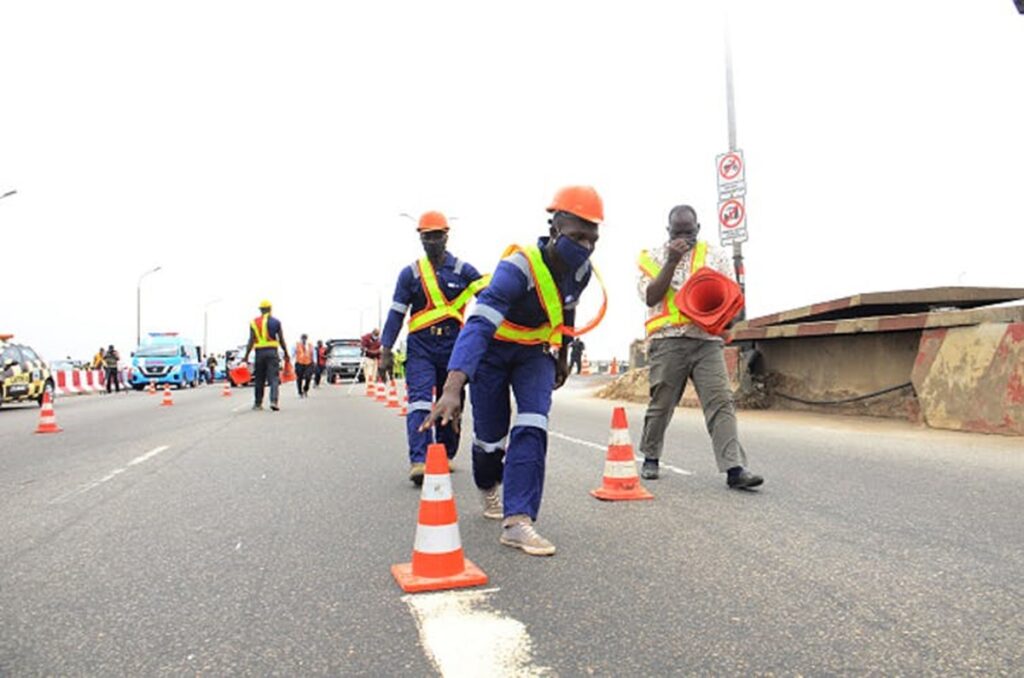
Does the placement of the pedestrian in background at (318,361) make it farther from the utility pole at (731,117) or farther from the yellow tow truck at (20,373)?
the utility pole at (731,117)

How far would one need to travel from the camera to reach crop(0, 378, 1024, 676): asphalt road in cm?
288

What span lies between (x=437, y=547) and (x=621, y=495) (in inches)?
89.3

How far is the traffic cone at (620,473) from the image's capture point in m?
Answer: 5.74

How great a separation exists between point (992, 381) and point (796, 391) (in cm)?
485

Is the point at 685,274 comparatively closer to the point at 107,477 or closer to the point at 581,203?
the point at 581,203

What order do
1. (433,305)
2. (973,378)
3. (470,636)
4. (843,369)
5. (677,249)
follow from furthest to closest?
(843,369), (973,378), (433,305), (677,249), (470,636)

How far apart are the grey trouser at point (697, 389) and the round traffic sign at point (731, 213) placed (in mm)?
11731

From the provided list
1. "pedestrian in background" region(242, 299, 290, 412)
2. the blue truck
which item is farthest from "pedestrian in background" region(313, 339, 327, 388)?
"pedestrian in background" region(242, 299, 290, 412)

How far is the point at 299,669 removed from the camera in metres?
2.79

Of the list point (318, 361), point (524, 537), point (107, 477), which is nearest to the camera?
point (524, 537)

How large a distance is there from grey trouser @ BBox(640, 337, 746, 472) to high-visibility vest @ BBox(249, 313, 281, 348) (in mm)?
9991

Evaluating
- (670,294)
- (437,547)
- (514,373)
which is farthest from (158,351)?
(437,547)

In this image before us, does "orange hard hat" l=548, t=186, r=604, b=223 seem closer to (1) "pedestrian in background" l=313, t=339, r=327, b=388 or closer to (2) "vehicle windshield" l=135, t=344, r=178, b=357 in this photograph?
(1) "pedestrian in background" l=313, t=339, r=327, b=388

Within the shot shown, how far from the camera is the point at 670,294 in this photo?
21.0 ft
